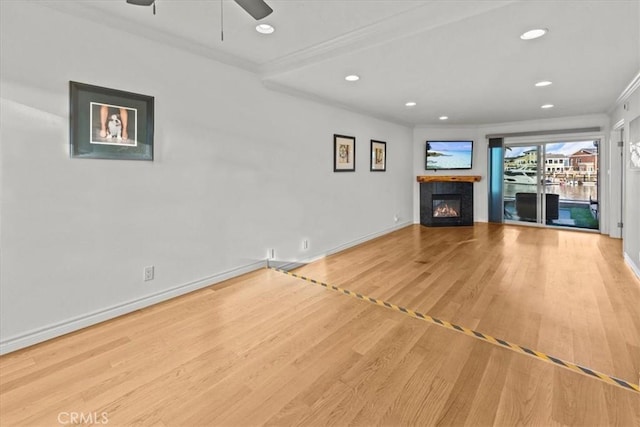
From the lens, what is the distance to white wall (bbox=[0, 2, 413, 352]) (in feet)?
7.64

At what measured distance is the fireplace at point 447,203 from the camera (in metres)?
7.71

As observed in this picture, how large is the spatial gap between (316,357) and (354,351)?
0.29 metres

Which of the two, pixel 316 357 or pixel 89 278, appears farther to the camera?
pixel 89 278

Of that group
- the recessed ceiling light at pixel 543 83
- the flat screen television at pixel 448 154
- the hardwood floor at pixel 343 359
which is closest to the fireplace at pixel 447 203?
the flat screen television at pixel 448 154

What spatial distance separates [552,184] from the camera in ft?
23.9

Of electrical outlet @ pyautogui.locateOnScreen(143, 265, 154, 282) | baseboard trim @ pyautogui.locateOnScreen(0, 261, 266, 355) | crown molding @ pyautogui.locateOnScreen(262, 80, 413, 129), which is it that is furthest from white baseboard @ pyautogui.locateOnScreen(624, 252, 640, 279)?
electrical outlet @ pyautogui.locateOnScreen(143, 265, 154, 282)

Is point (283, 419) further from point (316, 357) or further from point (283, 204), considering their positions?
point (283, 204)

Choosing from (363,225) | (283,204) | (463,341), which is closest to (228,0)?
(283,204)

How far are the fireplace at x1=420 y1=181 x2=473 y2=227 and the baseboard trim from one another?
5469 millimetres

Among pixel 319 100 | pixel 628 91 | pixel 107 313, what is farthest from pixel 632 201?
pixel 107 313

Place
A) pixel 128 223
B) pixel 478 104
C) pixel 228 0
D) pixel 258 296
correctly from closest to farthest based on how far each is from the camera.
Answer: pixel 228 0, pixel 128 223, pixel 258 296, pixel 478 104

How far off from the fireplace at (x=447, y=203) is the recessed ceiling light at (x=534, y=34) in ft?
16.5

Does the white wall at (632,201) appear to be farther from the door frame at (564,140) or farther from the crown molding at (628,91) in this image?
the door frame at (564,140)

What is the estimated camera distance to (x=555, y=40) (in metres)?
2.93
